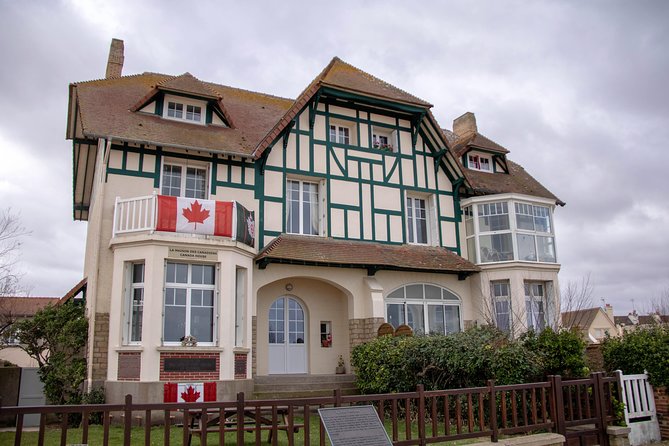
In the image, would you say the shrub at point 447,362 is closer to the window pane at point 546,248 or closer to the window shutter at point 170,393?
the window shutter at point 170,393

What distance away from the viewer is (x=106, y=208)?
1427 centimetres

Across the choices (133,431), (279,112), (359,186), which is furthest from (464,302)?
(133,431)

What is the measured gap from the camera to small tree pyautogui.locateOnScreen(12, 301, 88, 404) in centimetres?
1369

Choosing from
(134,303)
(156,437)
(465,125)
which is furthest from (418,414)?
(465,125)

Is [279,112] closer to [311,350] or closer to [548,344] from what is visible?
[311,350]

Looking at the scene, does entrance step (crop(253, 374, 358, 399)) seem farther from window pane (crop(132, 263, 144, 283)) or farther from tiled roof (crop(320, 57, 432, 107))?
tiled roof (crop(320, 57, 432, 107))

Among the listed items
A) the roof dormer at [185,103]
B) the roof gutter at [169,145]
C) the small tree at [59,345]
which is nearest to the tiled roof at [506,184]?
the roof gutter at [169,145]

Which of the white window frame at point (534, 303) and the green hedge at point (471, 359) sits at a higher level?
the white window frame at point (534, 303)

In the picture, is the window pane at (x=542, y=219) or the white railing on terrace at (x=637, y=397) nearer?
the white railing on terrace at (x=637, y=397)

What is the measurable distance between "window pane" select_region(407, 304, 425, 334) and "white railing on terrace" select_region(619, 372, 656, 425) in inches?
277

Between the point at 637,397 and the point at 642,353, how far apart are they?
99cm

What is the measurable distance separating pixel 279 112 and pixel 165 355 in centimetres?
965

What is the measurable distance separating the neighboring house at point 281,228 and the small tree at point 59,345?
0.68 meters

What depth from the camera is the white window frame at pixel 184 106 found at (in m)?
16.5
